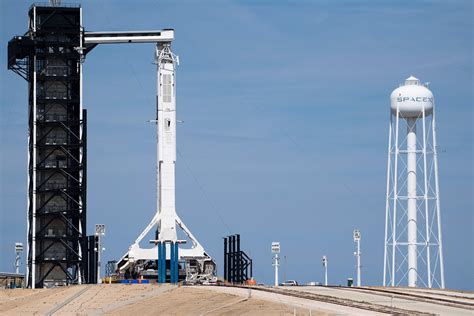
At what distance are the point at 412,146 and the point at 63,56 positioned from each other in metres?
36.1

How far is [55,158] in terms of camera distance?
126 metres

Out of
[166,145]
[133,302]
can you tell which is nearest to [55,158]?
[166,145]

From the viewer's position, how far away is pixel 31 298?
108 m

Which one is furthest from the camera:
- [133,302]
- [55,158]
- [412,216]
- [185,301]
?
[55,158]

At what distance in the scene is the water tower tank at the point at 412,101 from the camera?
403 ft

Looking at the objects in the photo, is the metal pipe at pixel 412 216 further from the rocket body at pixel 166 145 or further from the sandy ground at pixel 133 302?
the sandy ground at pixel 133 302

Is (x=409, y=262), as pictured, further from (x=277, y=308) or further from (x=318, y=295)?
(x=277, y=308)

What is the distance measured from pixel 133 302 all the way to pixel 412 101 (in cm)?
4005

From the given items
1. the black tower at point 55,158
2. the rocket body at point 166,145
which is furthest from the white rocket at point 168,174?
the black tower at point 55,158

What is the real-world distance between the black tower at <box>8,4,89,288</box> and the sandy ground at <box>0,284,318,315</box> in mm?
11125

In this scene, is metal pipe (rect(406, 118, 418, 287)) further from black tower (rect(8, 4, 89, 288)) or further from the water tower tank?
black tower (rect(8, 4, 89, 288))

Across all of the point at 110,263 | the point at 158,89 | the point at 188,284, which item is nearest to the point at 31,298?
the point at 188,284

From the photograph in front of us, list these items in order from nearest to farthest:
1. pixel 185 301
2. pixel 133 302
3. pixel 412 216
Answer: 1. pixel 185 301
2. pixel 133 302
3. pixel 412 216

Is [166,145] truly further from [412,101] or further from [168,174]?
[412,101]
